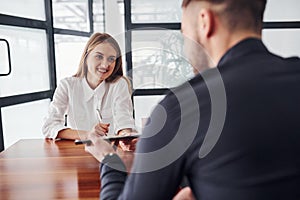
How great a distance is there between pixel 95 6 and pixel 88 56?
72.0 inches

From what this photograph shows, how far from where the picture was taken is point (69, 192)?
968 millimetres

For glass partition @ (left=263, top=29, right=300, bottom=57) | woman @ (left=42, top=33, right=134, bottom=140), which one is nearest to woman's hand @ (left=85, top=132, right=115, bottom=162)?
woman @ (left=42, top=33, right=134, bottom=140)

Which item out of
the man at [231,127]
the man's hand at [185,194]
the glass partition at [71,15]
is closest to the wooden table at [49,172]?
the man's hand at [185,194]

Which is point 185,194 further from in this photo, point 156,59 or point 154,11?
point 154,11

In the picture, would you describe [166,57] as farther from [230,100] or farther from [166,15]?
[166,15]

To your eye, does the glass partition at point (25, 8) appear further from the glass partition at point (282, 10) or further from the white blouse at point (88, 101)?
the glass partition at point (282, 10)

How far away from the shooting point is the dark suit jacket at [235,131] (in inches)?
21.6

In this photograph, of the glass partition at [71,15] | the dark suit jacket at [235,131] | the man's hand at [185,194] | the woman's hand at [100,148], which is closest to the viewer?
the dark suit jacket at [235,131]

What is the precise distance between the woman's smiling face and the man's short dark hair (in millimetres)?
1080

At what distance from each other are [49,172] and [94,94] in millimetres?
756

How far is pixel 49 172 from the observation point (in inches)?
45.0

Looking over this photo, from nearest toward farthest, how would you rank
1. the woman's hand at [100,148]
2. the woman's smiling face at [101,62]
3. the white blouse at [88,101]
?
the woman's hand at [100,148], the woman's smiling face at [101,62], the white blouse at [88,101]

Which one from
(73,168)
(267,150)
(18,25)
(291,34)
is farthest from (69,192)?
(291,34)

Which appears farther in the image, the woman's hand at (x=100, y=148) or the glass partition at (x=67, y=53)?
the glass partition at (x=67, y=53)
